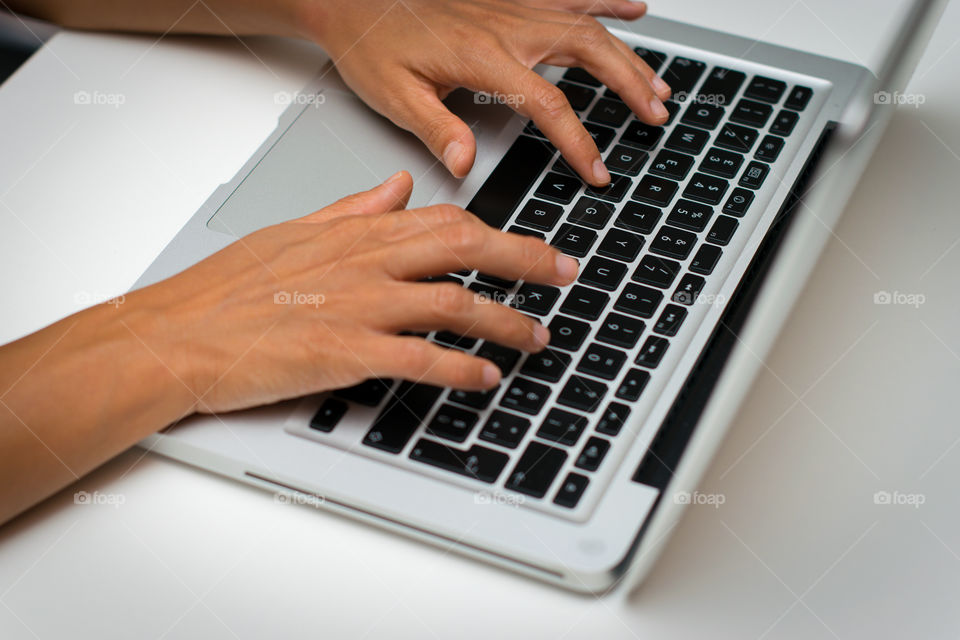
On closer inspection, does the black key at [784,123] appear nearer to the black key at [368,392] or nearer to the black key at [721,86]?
Result: the black key at [721,86]

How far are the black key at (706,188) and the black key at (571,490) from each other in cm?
33

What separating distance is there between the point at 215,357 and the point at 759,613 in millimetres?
443

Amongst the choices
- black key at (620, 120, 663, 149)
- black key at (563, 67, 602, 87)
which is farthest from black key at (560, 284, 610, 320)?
black key at (563, 67, 602, 87)

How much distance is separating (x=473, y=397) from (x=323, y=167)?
33 centimetres

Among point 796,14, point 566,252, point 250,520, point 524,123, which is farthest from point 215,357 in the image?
point 796,14

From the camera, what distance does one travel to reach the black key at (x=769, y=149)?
0.90m

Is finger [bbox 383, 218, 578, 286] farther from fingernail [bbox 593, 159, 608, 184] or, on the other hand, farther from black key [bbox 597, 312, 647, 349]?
fingernail [bbox 593, 159, 608, 184]

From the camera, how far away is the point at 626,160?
917mm

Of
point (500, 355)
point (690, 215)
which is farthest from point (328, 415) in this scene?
point (690, 215)

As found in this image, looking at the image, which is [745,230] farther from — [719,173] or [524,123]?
[524,123]

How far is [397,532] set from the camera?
26.9 inches

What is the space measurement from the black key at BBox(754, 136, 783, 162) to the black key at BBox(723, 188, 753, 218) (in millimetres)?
52

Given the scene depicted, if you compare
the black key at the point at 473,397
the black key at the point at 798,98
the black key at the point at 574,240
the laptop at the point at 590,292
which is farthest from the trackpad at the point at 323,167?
the black key at the point at 798,98

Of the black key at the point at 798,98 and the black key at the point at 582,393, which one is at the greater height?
the black key at the point at 582,393
